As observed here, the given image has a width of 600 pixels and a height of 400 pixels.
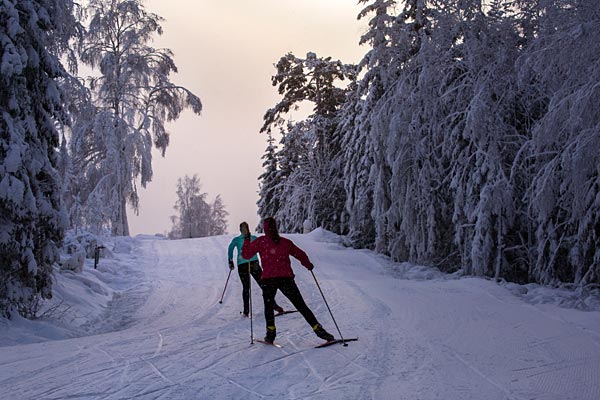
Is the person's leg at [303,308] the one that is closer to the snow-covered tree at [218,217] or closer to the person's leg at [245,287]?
the person's leg at [245,287]

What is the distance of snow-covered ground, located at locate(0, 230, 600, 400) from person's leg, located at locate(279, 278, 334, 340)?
0.31 metres

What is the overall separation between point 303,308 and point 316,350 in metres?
0.67

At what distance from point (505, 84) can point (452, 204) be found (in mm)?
4341

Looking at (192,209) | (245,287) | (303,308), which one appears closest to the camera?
(303,308)

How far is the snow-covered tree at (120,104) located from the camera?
85.4ft

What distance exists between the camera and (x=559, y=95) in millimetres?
9516

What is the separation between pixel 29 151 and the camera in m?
8.90

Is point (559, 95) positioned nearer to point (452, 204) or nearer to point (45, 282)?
point (452, 204)

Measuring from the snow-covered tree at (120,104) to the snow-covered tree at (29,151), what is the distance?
1635cm

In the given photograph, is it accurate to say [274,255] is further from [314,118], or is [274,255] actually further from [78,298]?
[314,118]

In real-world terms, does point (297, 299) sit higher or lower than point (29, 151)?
lower

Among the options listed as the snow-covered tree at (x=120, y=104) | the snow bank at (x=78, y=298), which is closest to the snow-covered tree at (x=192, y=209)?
the snow-covered tree at (x=120, y=104)

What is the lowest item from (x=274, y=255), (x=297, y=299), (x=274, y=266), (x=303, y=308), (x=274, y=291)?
(x=303, y=308)

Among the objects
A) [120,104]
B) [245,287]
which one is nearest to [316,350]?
[245,287]
